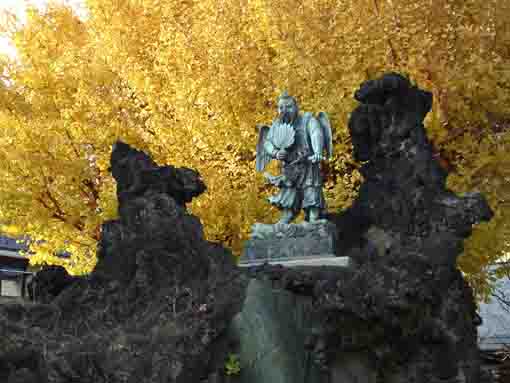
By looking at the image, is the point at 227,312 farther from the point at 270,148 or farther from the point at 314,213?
the point at 270,148

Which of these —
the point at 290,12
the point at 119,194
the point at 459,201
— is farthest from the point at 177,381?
the point at 290,12

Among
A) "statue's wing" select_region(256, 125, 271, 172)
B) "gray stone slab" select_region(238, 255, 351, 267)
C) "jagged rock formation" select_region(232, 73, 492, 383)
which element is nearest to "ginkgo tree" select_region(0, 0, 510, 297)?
"statue's wing" select_region(256, 125, 271, 172)

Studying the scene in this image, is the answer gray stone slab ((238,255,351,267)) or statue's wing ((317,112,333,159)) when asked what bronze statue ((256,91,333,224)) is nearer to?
statue's wing ((317,112,333,159))

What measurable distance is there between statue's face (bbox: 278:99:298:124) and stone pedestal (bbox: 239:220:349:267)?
4.60 feet

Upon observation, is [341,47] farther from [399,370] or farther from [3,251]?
[3,251]

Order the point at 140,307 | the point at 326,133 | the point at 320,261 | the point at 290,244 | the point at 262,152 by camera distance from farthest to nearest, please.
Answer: the point at 262,152 → the point at 326,133 → the point at 290,244 → the point at 320,261 → the point at 140,307

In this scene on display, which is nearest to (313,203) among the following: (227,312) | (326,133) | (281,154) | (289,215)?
(289,215)

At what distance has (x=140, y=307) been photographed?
622 centimetres

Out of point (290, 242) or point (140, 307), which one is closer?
point (140, 307)

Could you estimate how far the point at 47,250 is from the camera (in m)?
13.3

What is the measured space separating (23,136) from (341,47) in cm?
595

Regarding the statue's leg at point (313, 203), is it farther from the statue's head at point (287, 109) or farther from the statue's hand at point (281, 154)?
the statue's head at point (287, 109)

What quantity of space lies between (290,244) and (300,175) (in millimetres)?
1013

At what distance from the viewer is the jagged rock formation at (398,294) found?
18.8 feet
